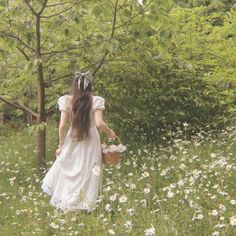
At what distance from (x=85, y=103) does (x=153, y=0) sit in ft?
5.16

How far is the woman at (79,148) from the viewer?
212 inches

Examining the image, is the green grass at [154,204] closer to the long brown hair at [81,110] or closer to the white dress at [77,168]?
the white dress at [77,168]

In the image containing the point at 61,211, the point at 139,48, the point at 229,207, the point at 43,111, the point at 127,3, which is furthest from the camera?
the point at 43,111

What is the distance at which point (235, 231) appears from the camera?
3668mm

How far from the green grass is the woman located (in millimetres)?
212

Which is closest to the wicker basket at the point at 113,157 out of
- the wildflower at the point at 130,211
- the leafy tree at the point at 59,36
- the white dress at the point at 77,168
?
the white dress at the point at 77,168

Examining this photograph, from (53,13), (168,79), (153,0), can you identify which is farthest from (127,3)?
(168,79)

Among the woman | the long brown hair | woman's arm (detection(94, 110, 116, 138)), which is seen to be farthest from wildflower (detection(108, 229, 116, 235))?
the long brown hair

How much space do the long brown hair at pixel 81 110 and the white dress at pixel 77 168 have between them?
2.8 inches

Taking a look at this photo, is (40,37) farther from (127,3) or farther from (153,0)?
(153,0)

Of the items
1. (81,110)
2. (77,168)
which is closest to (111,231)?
(77,168)

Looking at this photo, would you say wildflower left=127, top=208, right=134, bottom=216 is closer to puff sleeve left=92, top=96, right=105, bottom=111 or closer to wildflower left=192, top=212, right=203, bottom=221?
wildflower left=192, top=212, right=203, bottom=221

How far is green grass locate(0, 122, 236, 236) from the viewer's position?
394cm

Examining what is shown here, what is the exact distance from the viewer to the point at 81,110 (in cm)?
A: 537
